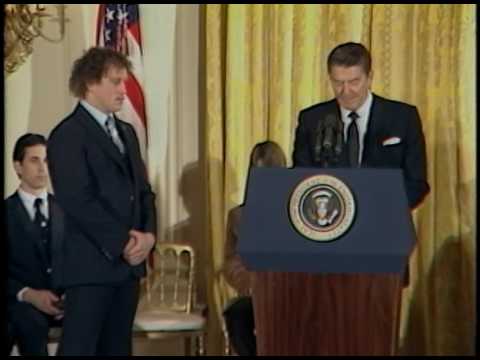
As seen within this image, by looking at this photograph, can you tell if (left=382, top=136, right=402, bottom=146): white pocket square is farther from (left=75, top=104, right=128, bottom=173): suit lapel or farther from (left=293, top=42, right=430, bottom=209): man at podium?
(left=75, top=104, right=128, bottom=173): suit lapel

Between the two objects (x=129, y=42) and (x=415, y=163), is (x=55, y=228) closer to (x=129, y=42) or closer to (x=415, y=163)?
(x=129, y=42)

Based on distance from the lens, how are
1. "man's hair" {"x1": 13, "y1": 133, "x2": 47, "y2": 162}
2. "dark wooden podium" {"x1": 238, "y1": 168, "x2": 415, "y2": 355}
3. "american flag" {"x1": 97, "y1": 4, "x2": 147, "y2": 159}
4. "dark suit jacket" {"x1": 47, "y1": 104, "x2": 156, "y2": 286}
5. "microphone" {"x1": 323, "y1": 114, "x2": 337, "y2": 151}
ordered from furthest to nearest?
"american flag" {"x1": 97, "y1": 4, "x2": 147, "y2": 159}
"man's hair" {"x1": 13, "y1": 133, "x2": 47, "y2": 162}
"dark suit jacket" {"x1": 47, "y1": 104, "x2": 156, "y2": 286}
"microphone" {"x1": 323, "y1": 114, "x2": 337, "y2": 151}
"dark wooden podium" {"x1": 238, "y1": 168, "x2": 415, "y2": 355}

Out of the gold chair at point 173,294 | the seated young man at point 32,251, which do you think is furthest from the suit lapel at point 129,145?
the gold chair at point 173,294

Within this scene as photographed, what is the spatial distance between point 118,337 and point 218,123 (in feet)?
3.66

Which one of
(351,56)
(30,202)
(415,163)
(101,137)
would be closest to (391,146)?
(415,163)

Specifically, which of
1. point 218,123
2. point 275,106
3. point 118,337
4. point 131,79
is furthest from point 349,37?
point 118,337

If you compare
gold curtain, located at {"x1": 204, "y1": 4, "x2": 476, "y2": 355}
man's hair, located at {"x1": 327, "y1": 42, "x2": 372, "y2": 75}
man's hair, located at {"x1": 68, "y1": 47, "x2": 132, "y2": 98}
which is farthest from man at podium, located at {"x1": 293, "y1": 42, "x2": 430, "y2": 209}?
man's hair, located at {"x1": 68, "y1": 47, "x2": 132, "y2": 98}

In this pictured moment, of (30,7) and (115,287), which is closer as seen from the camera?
(115,287)

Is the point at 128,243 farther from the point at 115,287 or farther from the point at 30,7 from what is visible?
the point at 30,7

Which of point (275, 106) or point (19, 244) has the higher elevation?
point (275, 106)

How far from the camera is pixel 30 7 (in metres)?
4.25

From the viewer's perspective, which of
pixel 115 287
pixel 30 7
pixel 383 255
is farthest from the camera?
pixel 30 7

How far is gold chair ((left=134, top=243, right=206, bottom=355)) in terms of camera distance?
4121 mm

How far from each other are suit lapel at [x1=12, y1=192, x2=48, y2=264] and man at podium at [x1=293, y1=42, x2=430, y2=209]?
1.21 metres
